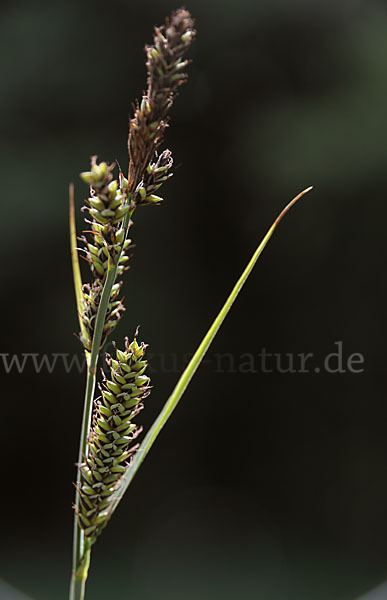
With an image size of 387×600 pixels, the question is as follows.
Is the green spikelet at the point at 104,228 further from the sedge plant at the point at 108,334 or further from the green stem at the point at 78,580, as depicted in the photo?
the green stem at the point at 78,580

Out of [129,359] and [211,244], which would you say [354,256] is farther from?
[129,359]


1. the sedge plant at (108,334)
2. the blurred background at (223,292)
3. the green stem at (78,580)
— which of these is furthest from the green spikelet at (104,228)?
the blurred background at (223,292)

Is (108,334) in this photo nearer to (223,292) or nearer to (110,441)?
(110,441)

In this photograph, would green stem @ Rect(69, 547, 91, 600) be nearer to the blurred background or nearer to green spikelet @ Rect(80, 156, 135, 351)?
green spikelet @ Rect(80, 156, 135, 351)

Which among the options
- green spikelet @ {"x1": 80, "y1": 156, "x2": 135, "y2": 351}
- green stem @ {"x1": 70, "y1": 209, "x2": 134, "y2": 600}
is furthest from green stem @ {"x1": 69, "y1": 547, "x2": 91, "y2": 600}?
green spikelet @ {"x1": 80, "y1": 156, "x2": 135, "y2": 351}

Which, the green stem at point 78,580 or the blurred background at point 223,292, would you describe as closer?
the green stem at point 78,580

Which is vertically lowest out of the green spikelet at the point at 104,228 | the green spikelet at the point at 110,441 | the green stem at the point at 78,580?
the green stem at the point at 78,580

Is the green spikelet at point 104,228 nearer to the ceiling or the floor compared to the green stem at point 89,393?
nearer to the ceiling
